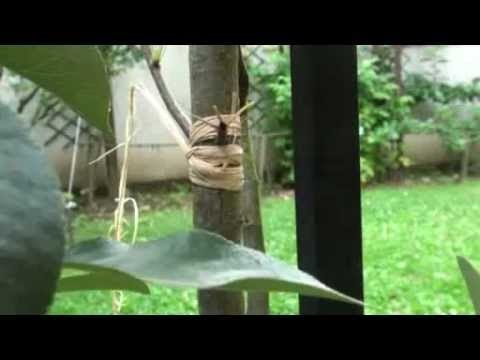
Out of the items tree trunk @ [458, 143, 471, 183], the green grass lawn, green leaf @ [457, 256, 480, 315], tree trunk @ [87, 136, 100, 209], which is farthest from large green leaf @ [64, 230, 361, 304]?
tree trunk @ [458, 143, 471, 183]

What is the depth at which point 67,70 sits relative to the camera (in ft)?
0.67

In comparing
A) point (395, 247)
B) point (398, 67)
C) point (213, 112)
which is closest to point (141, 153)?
point (395, 247)

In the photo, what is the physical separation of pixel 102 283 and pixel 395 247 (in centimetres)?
263

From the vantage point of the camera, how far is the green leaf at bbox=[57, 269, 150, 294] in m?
0.16

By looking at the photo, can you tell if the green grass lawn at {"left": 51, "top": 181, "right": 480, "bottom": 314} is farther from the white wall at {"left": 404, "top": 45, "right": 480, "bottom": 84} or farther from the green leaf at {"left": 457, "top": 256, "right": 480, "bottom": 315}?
the green leaf at {"left": 457, "top": 256, "right": 480, "bottom": 315}

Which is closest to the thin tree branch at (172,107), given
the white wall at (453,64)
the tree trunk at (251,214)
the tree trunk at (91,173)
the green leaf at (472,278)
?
the tree trunk at (251,214)

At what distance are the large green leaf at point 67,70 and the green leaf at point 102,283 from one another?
0.21ft

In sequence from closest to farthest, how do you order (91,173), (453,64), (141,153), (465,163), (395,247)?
(395,247) < (91,173) < (141,153) < (465,163) < (453,64)

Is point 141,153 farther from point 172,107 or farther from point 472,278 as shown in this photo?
point 472,278

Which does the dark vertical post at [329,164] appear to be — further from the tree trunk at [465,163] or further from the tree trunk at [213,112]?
the tree trunk at [465,163]

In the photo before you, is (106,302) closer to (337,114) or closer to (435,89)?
(337,114)

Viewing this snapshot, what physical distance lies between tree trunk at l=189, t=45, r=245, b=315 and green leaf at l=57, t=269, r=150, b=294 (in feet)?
0.93

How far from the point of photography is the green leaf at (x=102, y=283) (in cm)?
16
